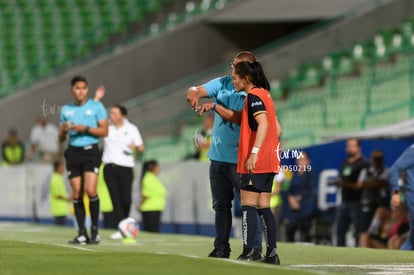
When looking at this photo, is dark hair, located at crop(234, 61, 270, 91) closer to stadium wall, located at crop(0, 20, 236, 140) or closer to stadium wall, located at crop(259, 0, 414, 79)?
stadium wall, located at crop(259, 0, 414, 79)

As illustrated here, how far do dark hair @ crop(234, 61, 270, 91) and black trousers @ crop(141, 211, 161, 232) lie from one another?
10.9 meters

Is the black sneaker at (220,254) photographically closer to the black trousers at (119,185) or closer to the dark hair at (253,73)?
the dark hair at (253,73)

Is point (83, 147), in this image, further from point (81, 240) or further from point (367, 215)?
point (367, 215)

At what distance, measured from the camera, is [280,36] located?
38500 millimetres

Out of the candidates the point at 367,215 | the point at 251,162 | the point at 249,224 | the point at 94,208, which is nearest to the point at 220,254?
the point at 249,224

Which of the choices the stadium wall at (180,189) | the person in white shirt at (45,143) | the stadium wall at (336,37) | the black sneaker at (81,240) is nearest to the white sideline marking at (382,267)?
the stadium wall at (180,189)

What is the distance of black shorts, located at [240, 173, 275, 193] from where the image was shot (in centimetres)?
1250

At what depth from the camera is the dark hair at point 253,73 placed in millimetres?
12711

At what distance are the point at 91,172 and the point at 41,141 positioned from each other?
594 inches

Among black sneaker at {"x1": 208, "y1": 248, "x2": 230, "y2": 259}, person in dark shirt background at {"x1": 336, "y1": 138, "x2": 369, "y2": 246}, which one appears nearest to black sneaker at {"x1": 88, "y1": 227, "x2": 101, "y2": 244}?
black sneaker at {"x1": 208, "y1": 248, "x2": 230, "y2": 259}

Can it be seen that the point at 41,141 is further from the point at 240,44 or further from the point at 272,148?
the point at 272,148

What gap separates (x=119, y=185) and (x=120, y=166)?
276 mm

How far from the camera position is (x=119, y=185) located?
20.5 m

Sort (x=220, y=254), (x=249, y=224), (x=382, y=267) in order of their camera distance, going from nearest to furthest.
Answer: (x=382, y=267)
(x=249, y=224)
(x=220, y=254)
